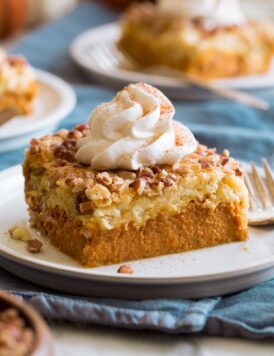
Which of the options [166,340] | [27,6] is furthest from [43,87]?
[27,6]

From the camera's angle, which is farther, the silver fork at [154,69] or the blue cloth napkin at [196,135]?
the silver fork at [154,69]

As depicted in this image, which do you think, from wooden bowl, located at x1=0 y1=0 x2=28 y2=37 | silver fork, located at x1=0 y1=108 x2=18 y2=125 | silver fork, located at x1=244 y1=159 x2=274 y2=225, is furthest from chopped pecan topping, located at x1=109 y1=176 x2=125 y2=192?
wooden bowl, located at x1=0 y1=0 x2=28 y2=37

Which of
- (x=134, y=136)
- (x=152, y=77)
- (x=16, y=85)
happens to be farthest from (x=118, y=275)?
(x=152, y=77)

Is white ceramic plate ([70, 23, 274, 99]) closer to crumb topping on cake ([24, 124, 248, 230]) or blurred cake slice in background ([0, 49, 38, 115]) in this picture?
blurred cake slice in background ([0, 49, 38, 115])

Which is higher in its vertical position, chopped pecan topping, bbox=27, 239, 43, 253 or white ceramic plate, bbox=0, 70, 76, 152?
chopped pecan topping, bbox=27, 239, 43, 253

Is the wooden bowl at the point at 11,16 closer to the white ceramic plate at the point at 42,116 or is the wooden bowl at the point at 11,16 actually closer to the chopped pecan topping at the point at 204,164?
the white ceramic plate at the point at 42,116

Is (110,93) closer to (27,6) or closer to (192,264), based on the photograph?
(192,264)

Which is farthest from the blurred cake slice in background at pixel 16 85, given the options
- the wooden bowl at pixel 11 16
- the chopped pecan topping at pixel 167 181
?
the wooden bowl at pixel 11 16
